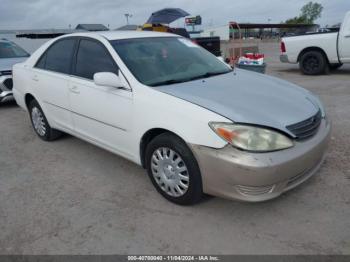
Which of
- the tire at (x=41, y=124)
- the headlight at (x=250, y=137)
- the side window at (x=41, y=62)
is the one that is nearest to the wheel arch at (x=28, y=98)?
the tire at (x=41, y=124)

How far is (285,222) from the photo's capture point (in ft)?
8.76

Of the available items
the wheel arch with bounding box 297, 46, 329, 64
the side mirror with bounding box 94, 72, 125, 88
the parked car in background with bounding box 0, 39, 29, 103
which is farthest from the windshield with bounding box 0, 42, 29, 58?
the wheel arch with bounding box 297, 46, 329, 64

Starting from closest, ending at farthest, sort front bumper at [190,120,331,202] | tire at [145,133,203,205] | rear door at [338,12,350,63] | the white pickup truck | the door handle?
front bumper at [190,120,331,202]
tire at [145,133,203,205]
the door handle
rear door at [338,12,350,63]
the white pickup truck

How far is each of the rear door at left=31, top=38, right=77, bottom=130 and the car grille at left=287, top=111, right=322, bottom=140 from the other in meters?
2.63

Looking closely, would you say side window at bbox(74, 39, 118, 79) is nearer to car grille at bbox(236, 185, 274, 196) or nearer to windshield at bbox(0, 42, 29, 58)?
car grille at bbox(236, 185, 274, 196)

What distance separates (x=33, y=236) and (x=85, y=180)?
39.2 inches

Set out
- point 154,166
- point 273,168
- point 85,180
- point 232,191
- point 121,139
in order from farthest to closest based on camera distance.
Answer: point 85,180 < point 121,139 < point 154,166 < point 232,191 < point 273,168

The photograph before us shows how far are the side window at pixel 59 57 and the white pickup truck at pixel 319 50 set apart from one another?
27.1 ft

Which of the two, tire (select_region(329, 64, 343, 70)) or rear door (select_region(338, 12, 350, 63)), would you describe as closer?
rear door (select_region(338, 12, 350, 63))

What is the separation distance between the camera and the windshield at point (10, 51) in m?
8.03

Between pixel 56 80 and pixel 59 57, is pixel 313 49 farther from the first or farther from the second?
pixel 56 80

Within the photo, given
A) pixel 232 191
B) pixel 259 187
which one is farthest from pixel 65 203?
pixel 259 187

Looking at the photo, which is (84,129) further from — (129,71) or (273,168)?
(273,168)

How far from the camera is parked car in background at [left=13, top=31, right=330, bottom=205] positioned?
96.4 inches
